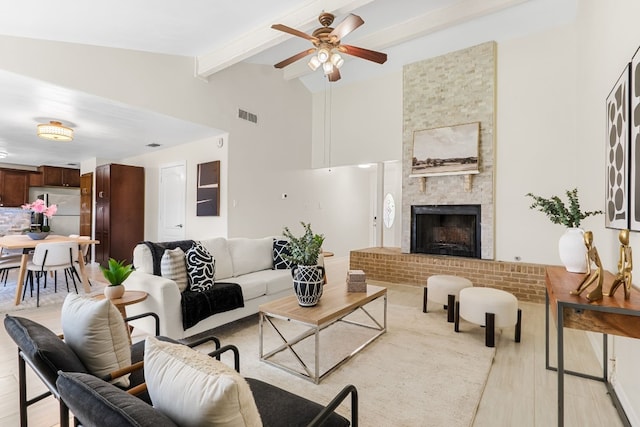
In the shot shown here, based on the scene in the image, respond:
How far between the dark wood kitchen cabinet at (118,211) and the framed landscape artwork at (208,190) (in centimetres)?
183

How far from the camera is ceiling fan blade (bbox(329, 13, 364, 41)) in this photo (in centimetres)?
265

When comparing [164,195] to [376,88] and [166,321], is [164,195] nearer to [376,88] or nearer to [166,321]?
[166,321]

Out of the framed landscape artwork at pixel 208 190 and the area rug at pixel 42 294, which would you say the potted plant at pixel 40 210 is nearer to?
the area rug at pixel 42 294

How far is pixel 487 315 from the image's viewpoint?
2771 millimetres

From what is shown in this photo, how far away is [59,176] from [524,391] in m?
10.3

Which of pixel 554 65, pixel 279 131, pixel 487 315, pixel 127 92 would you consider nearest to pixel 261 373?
pixel 487 315

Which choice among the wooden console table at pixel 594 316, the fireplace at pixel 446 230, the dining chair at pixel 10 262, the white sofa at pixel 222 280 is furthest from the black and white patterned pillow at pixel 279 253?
the dining chair at pixel 10 262

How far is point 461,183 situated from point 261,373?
13.6ft

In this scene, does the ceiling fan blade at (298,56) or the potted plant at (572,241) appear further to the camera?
the ceiling fan blade at (298,56)

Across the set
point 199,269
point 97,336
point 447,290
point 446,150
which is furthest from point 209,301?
point 446,150

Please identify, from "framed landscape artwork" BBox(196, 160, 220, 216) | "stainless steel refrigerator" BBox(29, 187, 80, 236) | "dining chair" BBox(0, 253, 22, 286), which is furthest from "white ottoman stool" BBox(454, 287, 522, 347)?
"stainless steel refrigerator" BBox(29, 187, 80, 236)

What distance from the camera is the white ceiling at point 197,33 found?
3.05m

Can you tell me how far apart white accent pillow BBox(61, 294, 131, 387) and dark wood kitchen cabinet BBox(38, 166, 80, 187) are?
8.83 meters

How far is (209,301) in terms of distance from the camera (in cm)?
281
